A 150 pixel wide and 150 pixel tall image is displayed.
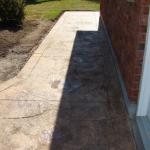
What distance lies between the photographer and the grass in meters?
12.0

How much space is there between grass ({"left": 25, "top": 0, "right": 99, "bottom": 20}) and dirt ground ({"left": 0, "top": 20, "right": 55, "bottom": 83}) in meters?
1.24

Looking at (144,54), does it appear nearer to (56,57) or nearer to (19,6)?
(56,57)

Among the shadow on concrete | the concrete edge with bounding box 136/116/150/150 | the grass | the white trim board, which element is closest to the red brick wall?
the white trim board

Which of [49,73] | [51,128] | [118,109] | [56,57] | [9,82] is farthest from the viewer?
[56,57]

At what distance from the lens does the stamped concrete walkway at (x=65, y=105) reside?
3959 millimetres

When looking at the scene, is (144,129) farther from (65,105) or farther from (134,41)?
(65,105)

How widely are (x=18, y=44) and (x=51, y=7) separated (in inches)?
260

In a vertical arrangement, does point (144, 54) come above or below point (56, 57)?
above

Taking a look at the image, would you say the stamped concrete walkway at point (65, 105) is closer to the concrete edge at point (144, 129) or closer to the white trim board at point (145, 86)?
the concrete edge at point (144, 129)

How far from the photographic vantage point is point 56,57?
7148 mm

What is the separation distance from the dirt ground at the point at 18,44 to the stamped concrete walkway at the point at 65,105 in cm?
25

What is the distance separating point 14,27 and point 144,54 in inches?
251

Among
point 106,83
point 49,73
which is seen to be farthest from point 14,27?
point 106,83

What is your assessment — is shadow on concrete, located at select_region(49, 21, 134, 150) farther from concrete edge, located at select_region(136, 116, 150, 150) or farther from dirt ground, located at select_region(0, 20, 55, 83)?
dirt ground, located at select_region(0, 20, 55, 83)
